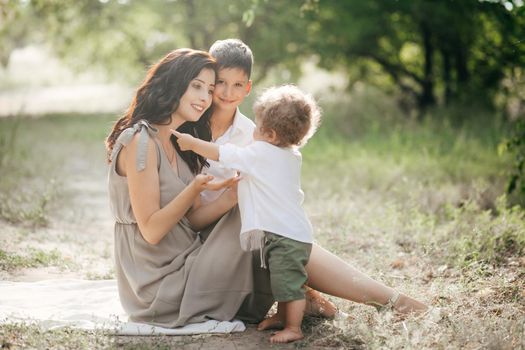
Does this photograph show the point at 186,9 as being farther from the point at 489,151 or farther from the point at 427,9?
the point at 489,151

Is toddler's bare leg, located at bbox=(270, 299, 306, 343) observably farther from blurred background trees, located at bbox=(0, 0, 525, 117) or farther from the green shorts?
blurred background trees, located at bbox=(0, 0, 525, 117)

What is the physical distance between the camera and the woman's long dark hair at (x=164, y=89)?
3623 mm

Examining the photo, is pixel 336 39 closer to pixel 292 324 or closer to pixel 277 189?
pixel 277 189

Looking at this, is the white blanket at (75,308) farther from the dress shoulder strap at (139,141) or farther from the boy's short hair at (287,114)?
the boy's short hair at (287,114)

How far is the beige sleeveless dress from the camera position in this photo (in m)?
3.51

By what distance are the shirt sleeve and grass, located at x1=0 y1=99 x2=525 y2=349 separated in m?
0.93

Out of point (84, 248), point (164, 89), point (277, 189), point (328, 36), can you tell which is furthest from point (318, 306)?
point (328, 36)

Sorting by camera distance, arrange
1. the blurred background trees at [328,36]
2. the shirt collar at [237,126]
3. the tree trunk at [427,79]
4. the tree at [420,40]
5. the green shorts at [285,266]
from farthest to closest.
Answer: the tree trunk at [427,79]
the blurred background trees at [328,36]
the tree at [420,40]
the shirt collar at [237,126]
the green shorts at [285,266]

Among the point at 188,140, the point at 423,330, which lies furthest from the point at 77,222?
the point at 423,330

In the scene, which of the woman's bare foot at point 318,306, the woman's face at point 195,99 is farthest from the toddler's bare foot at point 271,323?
the woman's face at point 195,99

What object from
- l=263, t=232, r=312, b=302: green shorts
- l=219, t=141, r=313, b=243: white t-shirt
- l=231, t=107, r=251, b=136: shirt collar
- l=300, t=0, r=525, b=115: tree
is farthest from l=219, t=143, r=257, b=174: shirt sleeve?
l=300, t=0, r=525, b=115: tree

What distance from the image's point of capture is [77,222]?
632cm

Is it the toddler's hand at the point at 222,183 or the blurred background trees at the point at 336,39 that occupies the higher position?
the blurred background trees at the point at 336,39

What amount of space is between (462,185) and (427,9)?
264 inches
